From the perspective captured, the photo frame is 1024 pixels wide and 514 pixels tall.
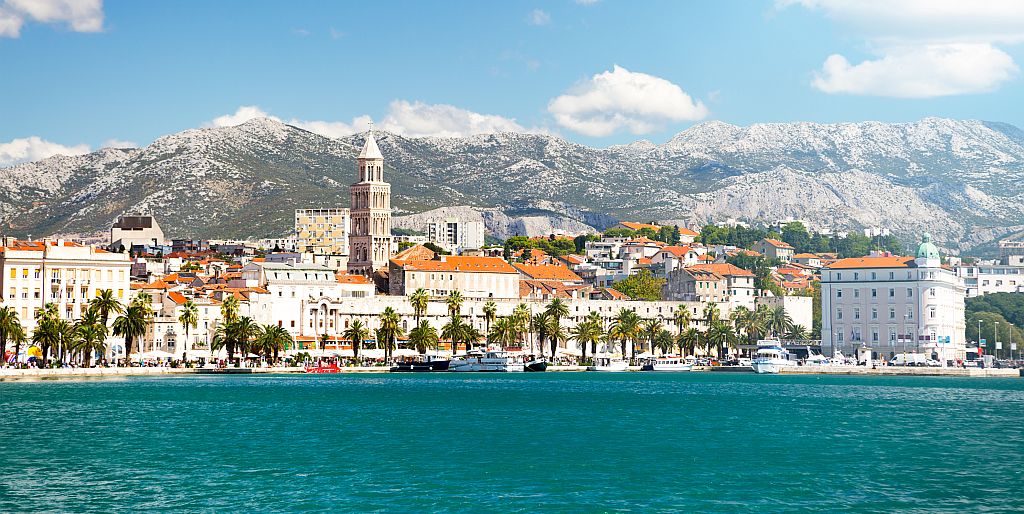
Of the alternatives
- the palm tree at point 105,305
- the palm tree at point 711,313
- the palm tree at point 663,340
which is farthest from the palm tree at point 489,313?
the palm tree at point 105,305

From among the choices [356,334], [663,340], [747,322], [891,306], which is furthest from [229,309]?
[891,306]

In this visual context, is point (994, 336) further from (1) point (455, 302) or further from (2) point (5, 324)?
(2) point (5, 324)

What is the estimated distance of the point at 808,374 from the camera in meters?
156

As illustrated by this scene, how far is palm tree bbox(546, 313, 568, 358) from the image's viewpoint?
162375mm

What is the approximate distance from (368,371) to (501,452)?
303ft

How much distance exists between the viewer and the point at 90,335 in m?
117

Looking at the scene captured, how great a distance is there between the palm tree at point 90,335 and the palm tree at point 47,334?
1.97 m

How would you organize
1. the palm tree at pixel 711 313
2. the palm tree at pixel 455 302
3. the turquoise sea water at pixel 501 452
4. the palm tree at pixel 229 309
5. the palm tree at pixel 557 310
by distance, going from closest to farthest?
the turquoise sea water at pixel 501 452
the palm tree at pixel 229 309
the palm tree at pixel 455 302
the palm tree at pixel 557 310
the palm tree at pixel 711 313

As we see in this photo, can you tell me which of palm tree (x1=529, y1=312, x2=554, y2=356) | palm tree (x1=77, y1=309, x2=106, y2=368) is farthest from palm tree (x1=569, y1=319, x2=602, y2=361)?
palm tree (x1=77, y1=309, x2=106, y2=368)

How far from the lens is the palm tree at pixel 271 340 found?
457 feet

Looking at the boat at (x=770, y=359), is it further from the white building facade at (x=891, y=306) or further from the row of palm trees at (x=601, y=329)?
the white building facade at (x=891, y=306)

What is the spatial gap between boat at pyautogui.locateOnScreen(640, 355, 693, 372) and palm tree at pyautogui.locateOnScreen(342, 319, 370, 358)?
3332 cm

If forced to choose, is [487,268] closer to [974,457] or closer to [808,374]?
[808,374]

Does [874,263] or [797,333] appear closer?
[874,263]
